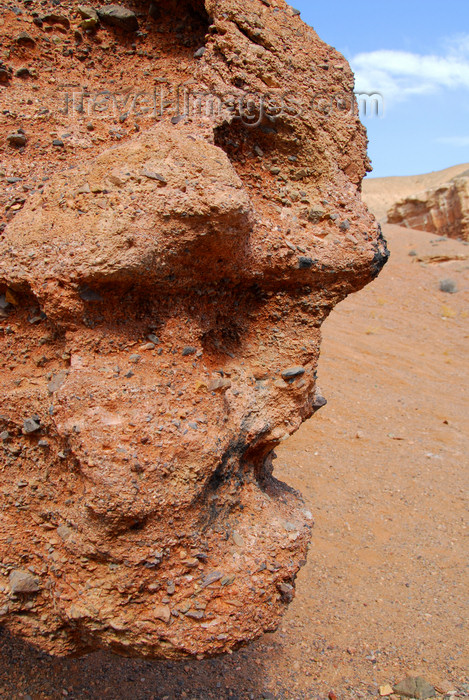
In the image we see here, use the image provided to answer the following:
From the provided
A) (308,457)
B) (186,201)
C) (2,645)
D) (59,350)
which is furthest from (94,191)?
(308,457)

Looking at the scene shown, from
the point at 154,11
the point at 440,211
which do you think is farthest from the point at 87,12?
the point at 440,211

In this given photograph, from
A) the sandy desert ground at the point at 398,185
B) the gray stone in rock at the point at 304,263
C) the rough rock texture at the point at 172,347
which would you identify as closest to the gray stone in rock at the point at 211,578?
the rough rock texture at the point at 172,347

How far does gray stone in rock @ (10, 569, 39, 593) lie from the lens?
1853 millimetres

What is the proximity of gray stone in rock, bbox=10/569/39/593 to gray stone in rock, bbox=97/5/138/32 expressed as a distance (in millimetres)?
2137

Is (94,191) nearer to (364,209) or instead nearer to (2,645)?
(364,209)

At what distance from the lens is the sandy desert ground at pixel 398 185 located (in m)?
47.7

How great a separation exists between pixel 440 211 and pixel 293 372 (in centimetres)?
1710

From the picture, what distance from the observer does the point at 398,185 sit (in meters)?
55.3

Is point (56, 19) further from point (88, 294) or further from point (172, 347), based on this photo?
point (172, 347)

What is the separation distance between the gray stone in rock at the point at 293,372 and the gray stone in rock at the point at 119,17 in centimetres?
155

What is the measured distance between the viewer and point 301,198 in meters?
2.27

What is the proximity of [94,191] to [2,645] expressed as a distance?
1.94 metres

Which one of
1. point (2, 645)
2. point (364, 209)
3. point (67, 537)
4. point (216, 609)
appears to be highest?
point (364, 209)

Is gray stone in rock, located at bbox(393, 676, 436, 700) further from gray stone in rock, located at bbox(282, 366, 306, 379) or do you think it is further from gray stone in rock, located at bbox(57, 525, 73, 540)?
gray stone in rock, located at bbox(57, 525, 73, 540)
